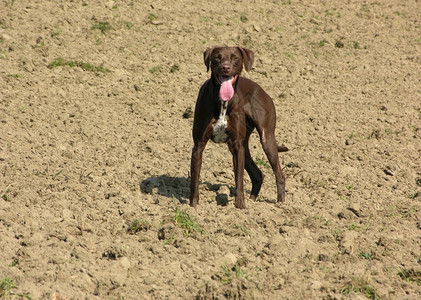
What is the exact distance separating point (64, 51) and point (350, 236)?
6377 millimetres

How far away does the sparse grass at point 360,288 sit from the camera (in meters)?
5.81

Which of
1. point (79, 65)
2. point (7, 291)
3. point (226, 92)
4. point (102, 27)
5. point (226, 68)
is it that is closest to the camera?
point (7, 291)

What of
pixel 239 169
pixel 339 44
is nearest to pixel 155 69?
pixel 339 44

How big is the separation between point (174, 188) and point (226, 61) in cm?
189

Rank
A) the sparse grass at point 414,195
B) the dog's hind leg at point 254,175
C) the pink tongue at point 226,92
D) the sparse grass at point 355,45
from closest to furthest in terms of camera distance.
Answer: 1. the pink tongue at point 226,92
2. the dog's hind leg at point 254,175
3. the sparse grass at point 414,195
4. the sparse grass at point 355,45

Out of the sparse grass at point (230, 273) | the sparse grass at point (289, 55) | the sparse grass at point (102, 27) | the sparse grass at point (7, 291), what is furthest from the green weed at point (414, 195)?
the sparse grass at point (102, 27)

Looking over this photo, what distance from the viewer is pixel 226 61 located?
7086 mm

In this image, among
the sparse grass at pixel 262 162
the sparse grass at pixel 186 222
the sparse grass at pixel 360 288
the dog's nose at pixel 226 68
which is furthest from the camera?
the sparse grass at pixel 262 162

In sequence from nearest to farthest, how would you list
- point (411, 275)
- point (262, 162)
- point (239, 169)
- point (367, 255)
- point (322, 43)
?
1. point (411, 275)
2. point (367, 255)
3. point (239, 169)
4. point (262, 162)
5. point (322, 43)

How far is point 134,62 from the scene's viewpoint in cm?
1147

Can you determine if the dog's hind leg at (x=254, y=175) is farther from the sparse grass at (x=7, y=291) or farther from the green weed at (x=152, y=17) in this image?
the green weed at (x=152, y=17)

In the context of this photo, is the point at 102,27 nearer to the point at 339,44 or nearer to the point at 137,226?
the point at 339,44

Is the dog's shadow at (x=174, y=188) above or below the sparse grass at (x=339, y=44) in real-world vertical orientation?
below

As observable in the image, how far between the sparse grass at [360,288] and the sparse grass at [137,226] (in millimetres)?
2120
